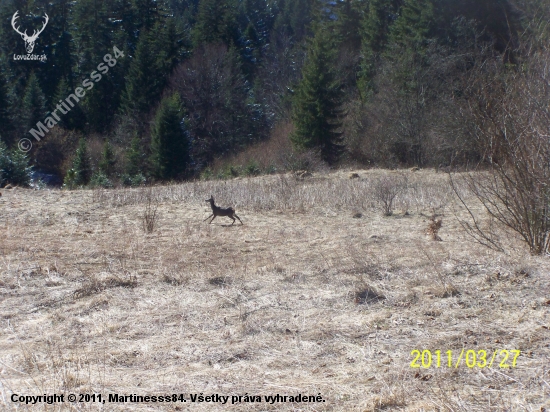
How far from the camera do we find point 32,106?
41031mm

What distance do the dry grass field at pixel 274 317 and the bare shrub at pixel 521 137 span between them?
1.77 feet

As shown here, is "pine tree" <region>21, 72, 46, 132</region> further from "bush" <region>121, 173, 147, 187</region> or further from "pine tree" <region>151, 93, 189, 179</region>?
"bush" <region>121, 173, 147, 187</region>

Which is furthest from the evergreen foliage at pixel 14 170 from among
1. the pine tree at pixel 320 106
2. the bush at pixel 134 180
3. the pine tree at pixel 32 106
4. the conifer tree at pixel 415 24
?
the conifer tree at pixel 415 24

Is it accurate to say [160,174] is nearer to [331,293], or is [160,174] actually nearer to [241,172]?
[241,172]

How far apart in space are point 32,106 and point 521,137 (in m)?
39.8

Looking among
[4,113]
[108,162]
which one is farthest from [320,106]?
[4,113]

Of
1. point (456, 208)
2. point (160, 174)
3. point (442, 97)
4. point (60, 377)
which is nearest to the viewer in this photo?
point (60, 377)

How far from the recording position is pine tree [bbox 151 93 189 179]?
33.9 m

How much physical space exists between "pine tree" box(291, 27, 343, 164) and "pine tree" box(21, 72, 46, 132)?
19842 millimetres

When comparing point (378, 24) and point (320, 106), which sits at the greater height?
point (378, 24)

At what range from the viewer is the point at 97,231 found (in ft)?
35.5

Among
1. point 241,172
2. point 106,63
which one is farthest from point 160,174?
point 106,63

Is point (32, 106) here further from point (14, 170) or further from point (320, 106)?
point (320, 106)

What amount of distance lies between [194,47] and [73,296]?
43.5m
